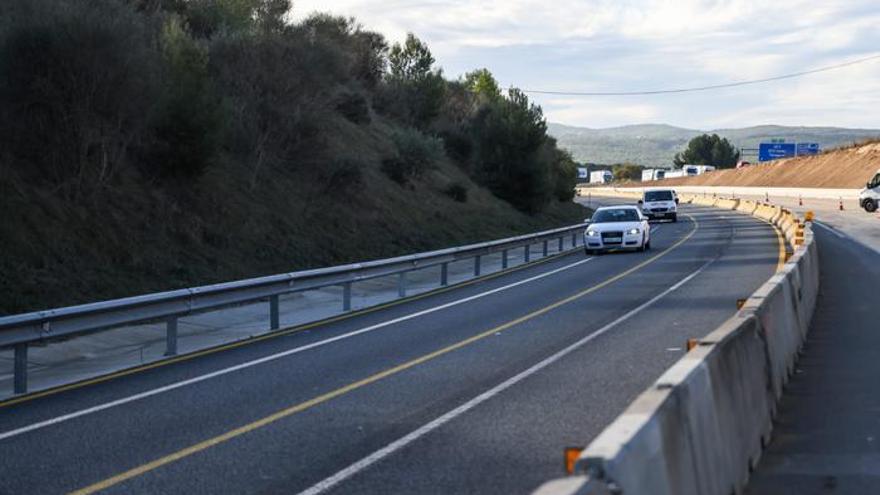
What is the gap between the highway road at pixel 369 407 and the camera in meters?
8.14

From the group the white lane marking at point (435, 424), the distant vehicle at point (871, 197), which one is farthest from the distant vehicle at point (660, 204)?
the white lane marking at point (435, 424)

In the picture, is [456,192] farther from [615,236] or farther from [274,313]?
[274,313]

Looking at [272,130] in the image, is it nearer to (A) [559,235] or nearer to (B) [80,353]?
(A) [559,235]

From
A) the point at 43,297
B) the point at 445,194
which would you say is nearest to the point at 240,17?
the point at 445,194

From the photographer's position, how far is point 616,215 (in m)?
36.7

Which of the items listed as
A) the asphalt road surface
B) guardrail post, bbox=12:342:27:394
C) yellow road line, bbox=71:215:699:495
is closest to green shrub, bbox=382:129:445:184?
yellow road line, bbox=71:215:699:495

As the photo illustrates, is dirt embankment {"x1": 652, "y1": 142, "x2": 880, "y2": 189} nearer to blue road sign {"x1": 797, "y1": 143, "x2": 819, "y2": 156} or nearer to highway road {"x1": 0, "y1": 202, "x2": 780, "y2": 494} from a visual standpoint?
blue road sign {"x1": 797, "y1": 143, "x2": 819, "y2": 156}

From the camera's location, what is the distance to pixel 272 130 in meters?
35.1

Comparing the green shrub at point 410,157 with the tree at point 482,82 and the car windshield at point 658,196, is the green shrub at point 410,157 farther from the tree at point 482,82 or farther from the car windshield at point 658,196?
the tree at point 482,82

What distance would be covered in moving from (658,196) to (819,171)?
62128mm

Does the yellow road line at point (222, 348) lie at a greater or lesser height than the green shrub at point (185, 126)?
lesser

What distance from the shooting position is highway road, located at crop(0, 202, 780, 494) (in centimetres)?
814

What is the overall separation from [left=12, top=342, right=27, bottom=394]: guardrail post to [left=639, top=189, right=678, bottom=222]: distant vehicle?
160ft

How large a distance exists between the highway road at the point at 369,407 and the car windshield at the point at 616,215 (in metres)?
16.7
